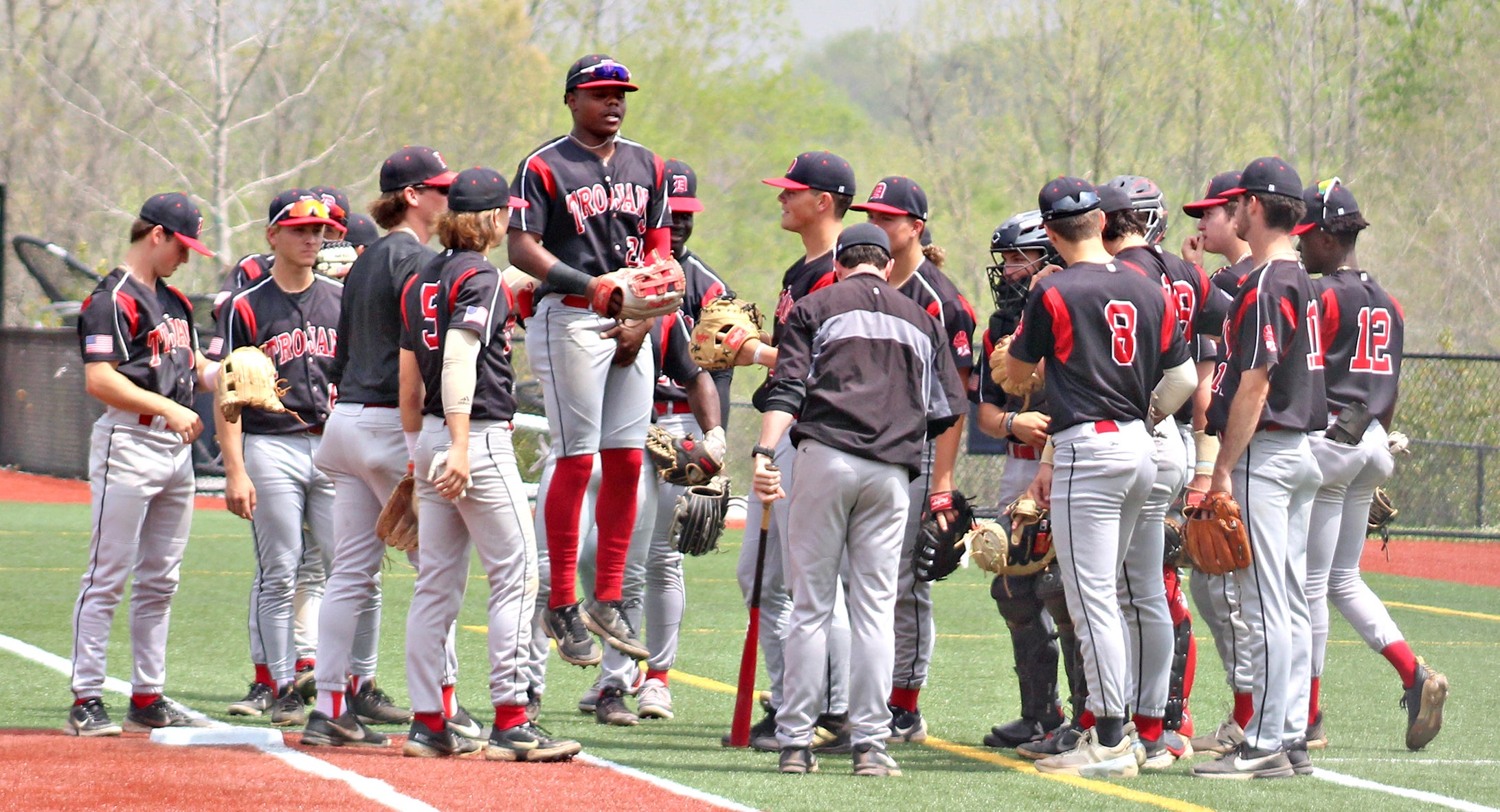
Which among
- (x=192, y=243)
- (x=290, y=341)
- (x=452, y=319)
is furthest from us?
(x=290, y=341)

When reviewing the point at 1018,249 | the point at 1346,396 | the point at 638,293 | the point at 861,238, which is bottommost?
the point at 1346,396

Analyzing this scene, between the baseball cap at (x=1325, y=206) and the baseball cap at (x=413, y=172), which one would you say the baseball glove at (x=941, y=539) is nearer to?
the baseball cap at (x=1325, y=206)

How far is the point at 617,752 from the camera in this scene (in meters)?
6.49

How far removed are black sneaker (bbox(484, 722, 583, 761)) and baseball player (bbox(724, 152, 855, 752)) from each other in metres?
0.96

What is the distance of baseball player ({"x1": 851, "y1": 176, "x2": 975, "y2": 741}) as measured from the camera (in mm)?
6973

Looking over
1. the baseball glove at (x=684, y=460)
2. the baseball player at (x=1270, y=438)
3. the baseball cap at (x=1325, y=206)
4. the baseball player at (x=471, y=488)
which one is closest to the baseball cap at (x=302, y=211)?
the baseball player at (x=471, y=488)

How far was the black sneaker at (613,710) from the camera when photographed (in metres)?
7.38

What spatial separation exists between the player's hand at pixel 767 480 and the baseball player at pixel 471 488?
865 mm

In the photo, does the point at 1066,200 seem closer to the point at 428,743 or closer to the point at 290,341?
the point at 428,743

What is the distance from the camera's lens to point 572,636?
6.41 metres

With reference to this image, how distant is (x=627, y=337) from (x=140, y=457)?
199 centimetres

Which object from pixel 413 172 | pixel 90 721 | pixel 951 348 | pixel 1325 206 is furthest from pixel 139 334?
pixel 1325 206


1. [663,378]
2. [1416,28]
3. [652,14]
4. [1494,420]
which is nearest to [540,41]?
[652,14]

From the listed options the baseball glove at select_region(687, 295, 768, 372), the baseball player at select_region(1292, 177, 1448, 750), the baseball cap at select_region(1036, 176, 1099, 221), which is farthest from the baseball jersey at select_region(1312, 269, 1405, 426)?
the baseball glove at select_region(687, 295, 768, 372)
